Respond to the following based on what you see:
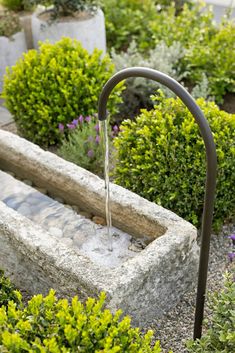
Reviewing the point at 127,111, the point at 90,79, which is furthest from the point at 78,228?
the point at 127,111

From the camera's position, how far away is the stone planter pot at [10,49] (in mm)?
5633

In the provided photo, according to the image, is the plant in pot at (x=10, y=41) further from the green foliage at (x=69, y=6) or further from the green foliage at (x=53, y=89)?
the green foliage at (x=53, y=89)

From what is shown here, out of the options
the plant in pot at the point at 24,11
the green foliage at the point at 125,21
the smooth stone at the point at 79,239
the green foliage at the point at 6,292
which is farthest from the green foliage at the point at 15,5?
the green foliage at the point at 6,292

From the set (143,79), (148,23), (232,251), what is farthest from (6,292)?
(148,23)

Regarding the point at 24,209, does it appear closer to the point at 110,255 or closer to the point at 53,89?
the point at 110,255

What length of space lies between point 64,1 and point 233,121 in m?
2.62

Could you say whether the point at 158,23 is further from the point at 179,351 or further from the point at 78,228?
the point at 179,351

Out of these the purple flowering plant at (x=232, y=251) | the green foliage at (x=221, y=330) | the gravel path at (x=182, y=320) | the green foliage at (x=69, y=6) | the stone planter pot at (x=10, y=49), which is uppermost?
the green foliage at (x=69, y=6)

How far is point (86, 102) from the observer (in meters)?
4.55

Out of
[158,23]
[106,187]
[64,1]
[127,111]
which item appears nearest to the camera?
[106,187]

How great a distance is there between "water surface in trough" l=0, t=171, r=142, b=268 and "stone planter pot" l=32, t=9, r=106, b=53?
6.61ft

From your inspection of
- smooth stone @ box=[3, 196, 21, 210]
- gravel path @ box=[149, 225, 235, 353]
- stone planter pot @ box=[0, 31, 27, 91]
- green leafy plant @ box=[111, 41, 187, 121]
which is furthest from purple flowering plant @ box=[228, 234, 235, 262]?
stone planter pot @ box=[0, 31, 27, 91]

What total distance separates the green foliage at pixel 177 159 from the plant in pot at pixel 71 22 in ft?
7.09

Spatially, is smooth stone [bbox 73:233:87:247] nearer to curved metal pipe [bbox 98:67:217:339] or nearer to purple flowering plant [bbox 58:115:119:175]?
purple flowering plant [bbox 58:115:119:175]
